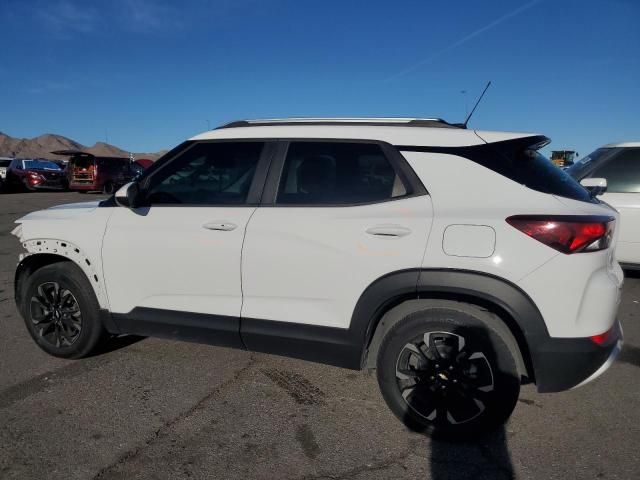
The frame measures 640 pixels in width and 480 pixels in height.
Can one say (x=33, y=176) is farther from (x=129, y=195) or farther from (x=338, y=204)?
(x=338, y=204)

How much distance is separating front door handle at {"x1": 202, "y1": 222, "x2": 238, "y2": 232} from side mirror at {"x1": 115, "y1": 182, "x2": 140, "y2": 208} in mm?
575

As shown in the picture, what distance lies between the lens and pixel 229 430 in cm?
267

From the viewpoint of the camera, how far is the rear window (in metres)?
2.46

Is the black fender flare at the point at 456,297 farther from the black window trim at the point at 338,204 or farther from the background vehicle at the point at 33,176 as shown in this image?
the background vehicle at the point at 33,176

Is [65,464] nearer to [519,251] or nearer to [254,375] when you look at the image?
[254,375]

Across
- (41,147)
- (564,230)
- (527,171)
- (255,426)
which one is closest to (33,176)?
(255,426)

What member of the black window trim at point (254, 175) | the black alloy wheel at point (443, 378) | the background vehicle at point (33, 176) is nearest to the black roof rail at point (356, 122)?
the black window trim at point (254, 175)

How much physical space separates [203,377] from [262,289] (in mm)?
991

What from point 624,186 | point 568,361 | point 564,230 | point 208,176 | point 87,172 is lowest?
point 568,361

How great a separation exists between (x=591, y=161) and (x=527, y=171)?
381 cm

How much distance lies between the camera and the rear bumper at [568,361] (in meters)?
2.32

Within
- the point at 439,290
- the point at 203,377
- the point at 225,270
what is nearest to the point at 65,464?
the point at 203,377

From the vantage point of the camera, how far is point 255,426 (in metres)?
2.72

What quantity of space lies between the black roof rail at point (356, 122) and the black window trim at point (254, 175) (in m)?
0.20
